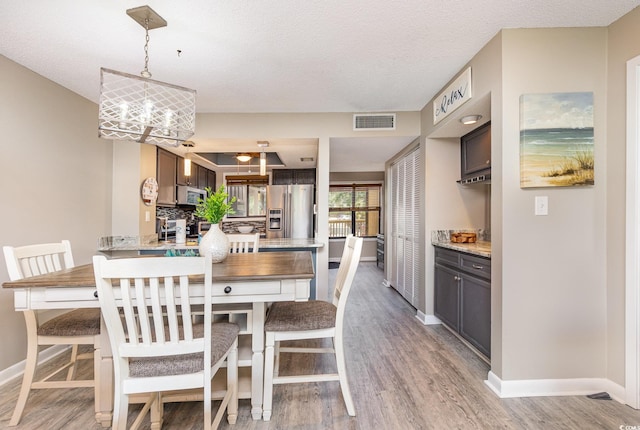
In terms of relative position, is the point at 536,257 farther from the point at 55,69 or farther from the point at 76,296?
the point at 55,69

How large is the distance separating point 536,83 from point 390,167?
2942mm

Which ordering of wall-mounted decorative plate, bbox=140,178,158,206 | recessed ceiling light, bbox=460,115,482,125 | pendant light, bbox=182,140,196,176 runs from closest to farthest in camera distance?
recessed ceiling light, bbox=460,115,482,125
pendant light, bbox=182,140,196,176
wall-mounted decorative plate, bbox=140,178,158,206

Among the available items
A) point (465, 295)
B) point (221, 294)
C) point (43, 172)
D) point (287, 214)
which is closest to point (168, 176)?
point (43, 172)

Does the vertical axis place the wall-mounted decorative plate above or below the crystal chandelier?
below

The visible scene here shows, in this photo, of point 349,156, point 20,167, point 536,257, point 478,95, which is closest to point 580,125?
point 478,95

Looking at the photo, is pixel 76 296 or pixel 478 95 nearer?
pixel 76 296

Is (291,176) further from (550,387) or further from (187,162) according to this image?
(550,387)

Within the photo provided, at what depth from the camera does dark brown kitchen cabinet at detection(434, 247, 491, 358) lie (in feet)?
7.50

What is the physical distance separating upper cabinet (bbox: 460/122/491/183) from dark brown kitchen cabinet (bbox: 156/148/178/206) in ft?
12.2

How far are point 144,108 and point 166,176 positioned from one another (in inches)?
98.8

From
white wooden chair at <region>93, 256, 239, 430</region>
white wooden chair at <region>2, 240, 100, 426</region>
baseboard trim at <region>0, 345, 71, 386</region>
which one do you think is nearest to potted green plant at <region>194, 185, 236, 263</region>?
white wooden chair at <region>93, 256, 239, 430</region>

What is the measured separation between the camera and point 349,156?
4504 millimetres

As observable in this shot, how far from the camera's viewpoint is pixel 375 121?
11.0 feet

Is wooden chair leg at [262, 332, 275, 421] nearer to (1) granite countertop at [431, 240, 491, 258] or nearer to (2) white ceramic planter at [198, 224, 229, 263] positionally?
(2) white ceramic planter at [198, 224, 229, 263]
